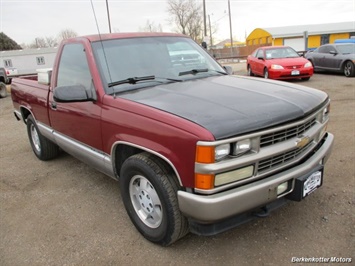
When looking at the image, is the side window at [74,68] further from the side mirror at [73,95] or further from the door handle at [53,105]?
the door handle at [53,105]

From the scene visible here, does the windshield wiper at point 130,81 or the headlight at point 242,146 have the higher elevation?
the windshield wiper at point 130,81

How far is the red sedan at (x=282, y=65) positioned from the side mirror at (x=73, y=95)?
9.92 meters

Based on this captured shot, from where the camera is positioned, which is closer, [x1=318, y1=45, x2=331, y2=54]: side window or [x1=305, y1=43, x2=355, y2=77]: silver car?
[x1=305, y1=43, x2=355, y2=77]: silver car

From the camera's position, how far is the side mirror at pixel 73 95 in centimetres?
305

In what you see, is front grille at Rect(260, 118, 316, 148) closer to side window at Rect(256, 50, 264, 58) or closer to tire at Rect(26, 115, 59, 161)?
tire at Rect(26, 115, 59, 161)

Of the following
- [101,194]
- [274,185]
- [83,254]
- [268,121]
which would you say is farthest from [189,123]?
[101,194]

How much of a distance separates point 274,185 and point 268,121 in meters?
0.47

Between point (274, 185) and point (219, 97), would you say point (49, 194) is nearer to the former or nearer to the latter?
point (219, 97)

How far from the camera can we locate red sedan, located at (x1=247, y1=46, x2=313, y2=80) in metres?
11.9

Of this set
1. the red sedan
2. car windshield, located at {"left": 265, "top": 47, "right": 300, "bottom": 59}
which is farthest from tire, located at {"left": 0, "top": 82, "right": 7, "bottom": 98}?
car windshield, located at {"left": 265, "top": 47, "right": 300, "bottom": 59}

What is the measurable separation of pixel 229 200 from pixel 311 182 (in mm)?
922

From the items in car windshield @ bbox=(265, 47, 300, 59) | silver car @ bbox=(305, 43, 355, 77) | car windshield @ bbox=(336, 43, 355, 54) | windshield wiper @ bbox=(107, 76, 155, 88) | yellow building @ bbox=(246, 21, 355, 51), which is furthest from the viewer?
yellow building @ bbox=(246, 21, 355, 51)

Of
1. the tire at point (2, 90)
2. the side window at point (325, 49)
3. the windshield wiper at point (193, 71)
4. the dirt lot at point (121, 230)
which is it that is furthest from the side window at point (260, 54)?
the tire at point (2, 90)

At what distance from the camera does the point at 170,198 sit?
247 cm
